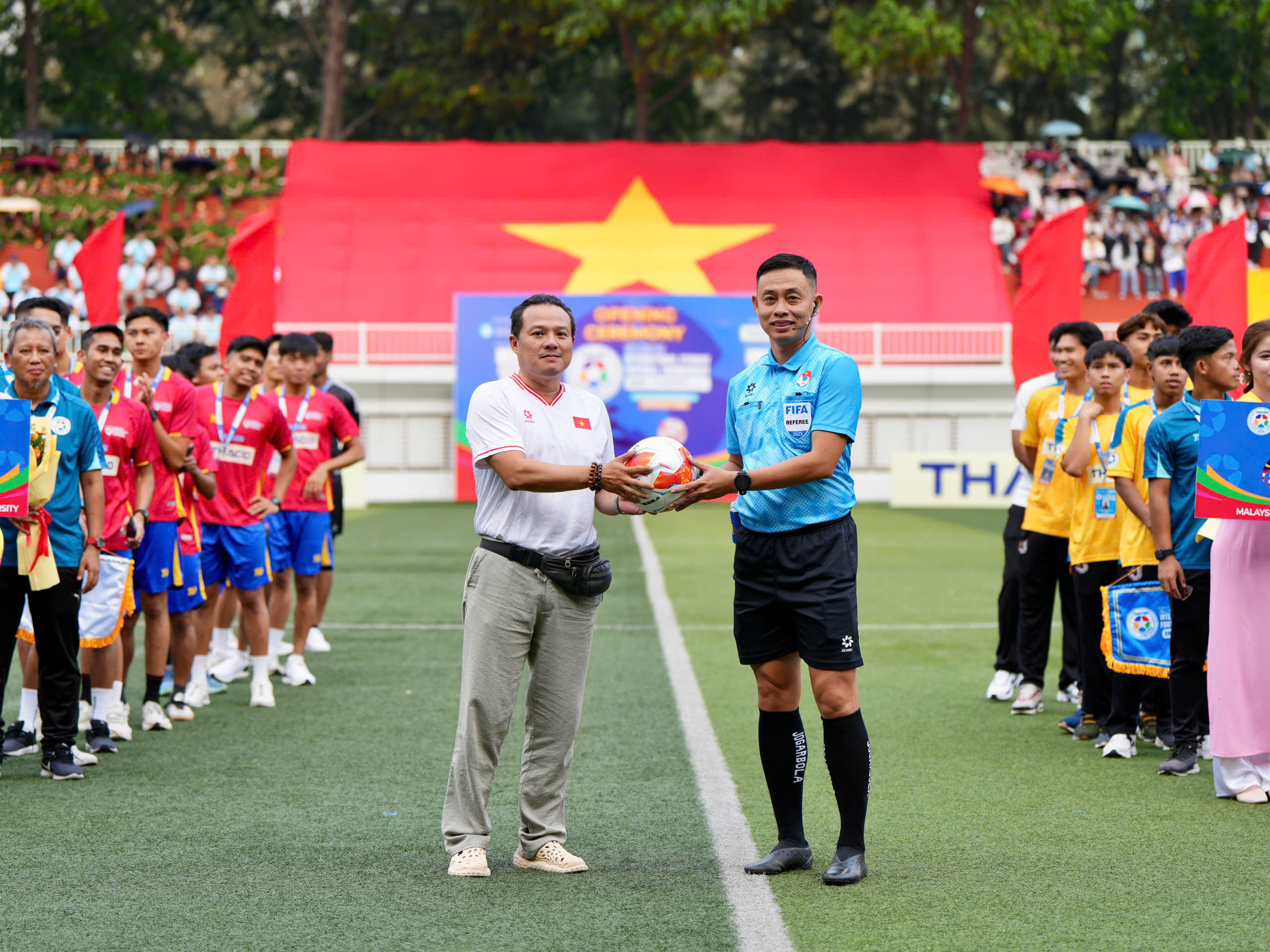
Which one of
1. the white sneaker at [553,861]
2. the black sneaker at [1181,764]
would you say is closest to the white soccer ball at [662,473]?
the white sneaker at [553,861]

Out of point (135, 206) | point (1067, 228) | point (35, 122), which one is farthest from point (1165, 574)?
point (35, 122)

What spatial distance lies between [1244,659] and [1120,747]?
3.60 feet

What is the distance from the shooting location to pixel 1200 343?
6.97 metres

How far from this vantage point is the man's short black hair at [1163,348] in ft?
24.0

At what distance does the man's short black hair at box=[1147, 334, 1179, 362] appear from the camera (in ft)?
24.0

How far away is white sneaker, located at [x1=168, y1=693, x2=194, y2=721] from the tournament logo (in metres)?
4.95

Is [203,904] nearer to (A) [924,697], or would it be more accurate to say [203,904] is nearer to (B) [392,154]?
(A) [924,697]

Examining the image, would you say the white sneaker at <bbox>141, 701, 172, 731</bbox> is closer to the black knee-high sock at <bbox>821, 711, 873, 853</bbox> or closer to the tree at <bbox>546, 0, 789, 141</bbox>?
the black knee-high sock at <bbox>821, 711, 873, 853</bbox>

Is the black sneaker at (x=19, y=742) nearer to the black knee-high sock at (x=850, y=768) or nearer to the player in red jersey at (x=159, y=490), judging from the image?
the player in red jersey at (x=159, y=490)

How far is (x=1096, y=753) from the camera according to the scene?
7781mm

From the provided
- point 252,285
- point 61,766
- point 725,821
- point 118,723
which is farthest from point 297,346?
point 252,285

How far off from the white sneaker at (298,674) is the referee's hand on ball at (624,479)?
530cm

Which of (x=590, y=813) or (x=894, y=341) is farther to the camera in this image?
(x=894, y=341)

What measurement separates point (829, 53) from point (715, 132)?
15.5ft
